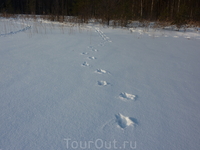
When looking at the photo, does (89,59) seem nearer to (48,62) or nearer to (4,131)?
(48,62)

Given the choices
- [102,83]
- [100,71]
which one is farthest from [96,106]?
[100,71]

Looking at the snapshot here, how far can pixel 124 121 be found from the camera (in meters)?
0.91

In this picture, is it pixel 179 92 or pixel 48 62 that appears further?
pixel 48 62

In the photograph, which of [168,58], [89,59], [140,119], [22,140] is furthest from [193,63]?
[22,140]

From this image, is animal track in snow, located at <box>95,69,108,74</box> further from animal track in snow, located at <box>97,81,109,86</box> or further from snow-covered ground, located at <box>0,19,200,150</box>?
animal track in snow, located at <box>97,81,109,86</box>

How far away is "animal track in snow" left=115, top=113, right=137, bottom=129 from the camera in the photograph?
874 mm

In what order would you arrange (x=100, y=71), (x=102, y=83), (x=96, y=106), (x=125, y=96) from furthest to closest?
1. (x=100, y=71)
2. (x=102, y=83)
3. (x=125, y=96)
4. (x=96, y=106)

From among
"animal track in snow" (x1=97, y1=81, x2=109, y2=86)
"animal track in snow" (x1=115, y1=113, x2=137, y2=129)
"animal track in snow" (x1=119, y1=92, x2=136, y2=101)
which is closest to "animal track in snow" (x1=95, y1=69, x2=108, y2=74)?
"animal track in snow" (x1=97, y1=81, x2=109, y2=86)

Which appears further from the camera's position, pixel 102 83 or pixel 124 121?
pixel 102 83

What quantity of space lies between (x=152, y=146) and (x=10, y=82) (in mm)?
1327

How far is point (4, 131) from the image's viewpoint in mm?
788

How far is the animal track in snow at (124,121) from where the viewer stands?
2.87 feet

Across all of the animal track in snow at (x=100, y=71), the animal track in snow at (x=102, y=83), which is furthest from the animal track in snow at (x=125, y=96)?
the animal track in snow at (x=100, y=71)

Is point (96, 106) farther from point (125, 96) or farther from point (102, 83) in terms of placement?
point (102, 83)
